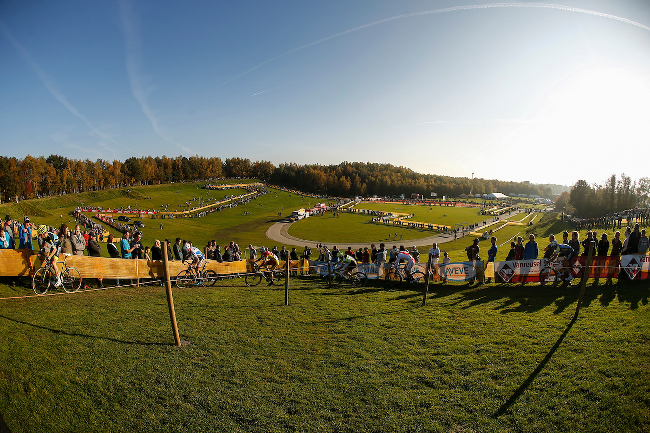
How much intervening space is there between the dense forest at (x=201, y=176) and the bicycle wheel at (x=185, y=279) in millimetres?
90925

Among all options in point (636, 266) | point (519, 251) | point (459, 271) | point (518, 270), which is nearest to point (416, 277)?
point (459, 271)

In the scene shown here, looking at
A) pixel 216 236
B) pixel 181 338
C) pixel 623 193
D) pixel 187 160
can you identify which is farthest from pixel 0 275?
pixel 187 160

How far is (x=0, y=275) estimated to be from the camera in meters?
9.78

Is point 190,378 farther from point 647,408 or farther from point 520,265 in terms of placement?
point 520,265

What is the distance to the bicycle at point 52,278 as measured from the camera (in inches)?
388

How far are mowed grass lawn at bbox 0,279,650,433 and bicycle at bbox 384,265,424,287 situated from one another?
12.8ft

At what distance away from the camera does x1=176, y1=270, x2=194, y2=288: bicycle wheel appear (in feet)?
41.8

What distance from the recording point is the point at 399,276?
13.1 metres

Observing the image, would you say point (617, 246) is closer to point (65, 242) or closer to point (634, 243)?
point (634, 243)

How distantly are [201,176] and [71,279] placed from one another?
537 ft

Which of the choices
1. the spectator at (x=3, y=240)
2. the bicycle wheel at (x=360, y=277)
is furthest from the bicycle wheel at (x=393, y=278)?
the spectator at (x=3, y=240)

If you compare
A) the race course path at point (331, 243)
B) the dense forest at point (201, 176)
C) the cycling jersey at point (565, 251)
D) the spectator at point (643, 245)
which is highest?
the dense forest at point (201, 176)

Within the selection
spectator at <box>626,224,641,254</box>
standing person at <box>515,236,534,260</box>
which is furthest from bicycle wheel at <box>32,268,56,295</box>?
spectator at <box>626,224,641,254</box>

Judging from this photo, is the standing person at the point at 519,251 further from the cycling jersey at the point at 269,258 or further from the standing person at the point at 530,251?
the cycling jersey at the point at 269,258
